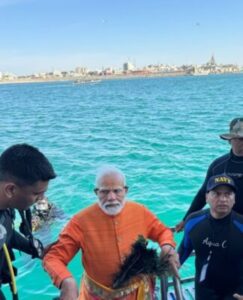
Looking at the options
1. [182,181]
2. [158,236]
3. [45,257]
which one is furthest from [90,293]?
[182,181]

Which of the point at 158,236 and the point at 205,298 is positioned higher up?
the point at 158,236

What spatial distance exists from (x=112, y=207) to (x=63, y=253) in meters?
0.47

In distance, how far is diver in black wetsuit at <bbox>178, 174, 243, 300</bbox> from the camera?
3.11m

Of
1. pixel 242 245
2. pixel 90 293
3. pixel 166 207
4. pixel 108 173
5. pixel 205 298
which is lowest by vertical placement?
pixel 166 207

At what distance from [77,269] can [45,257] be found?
4.17 meters

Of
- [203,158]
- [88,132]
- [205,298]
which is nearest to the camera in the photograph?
[205,298]

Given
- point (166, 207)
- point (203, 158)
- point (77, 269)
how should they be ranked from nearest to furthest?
point (77, 269)
point (166, 207)
point (203, 158)

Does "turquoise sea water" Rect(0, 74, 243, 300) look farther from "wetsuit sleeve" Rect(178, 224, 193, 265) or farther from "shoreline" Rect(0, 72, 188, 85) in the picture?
"shoreline" Rect(0, 72, 188, 85)

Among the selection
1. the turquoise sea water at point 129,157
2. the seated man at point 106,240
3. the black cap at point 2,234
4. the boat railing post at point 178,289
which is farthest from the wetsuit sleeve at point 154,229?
the turquoise sea water at point 129,157

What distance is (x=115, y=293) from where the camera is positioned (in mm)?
2820

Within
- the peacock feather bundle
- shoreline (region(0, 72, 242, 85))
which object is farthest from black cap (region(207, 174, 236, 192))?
shoreline (region(0, 72, 242, 85))

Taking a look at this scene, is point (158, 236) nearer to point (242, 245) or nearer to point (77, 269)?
point (242, 245)

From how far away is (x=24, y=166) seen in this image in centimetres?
223

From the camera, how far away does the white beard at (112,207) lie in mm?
2926
